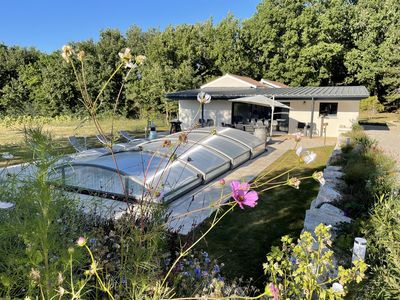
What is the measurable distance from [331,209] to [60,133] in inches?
641

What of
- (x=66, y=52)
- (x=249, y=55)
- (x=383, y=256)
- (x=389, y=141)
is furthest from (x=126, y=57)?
(x=249, y=55)

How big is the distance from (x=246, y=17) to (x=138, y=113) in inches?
673

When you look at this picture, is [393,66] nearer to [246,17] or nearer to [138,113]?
[246,17]

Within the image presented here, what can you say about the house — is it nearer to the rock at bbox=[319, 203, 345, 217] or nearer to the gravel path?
the gravel path

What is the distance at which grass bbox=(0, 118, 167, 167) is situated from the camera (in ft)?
6.44

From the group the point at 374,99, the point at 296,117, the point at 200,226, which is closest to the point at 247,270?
the point at 200,226

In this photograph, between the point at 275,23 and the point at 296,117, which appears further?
the point at 275,23

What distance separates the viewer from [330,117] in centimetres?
1695

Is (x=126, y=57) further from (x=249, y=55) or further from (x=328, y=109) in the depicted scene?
(x=249, y=55)

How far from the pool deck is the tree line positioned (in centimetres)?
1587

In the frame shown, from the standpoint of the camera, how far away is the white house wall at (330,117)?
16.5 meters

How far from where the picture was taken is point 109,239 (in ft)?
8.40

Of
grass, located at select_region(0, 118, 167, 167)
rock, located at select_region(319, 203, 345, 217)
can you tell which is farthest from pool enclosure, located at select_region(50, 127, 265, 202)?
rock, located at select_region(319, 203, 345, 217)

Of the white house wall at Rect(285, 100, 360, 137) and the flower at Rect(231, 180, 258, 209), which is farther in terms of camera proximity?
the white house wall at Rect(285, 100, 360, 137)
